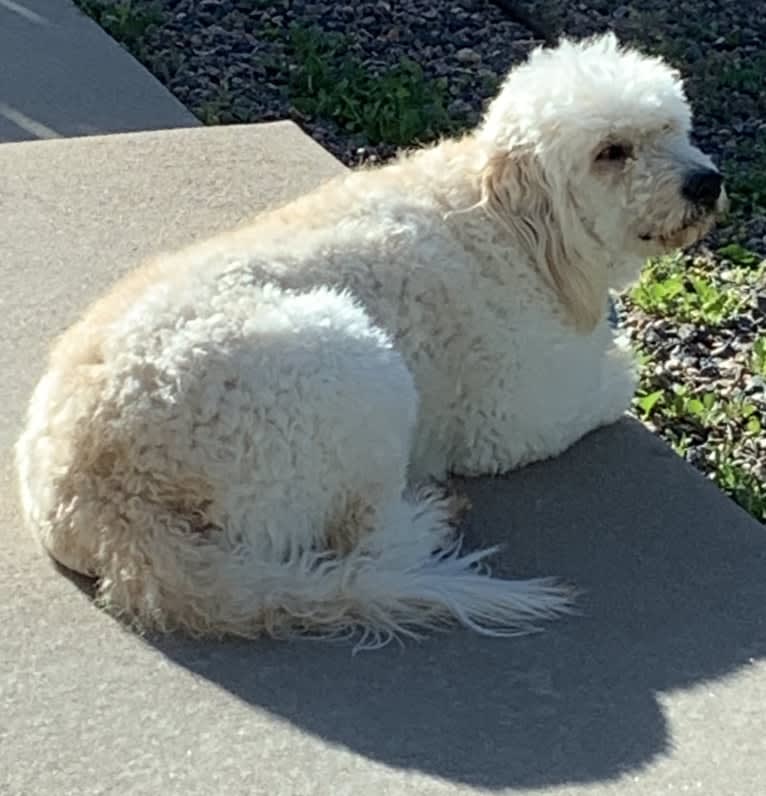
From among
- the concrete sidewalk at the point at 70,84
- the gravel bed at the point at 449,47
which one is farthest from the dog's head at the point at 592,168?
the concrete sidewalk at the point at 70,84

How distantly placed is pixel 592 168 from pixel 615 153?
80 millimetres

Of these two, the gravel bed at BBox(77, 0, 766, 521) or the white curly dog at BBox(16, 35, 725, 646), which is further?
the gravel bed at BBox(77, 0, 766, 521)

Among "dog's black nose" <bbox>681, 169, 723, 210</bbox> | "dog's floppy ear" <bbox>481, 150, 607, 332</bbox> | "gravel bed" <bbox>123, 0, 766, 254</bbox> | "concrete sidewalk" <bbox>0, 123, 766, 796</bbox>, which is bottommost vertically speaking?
"gravel bed" <bbox>123, 0, 766, 254</bbox>

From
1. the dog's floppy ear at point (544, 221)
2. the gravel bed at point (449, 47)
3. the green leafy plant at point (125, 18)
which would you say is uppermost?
the dog's floppy ear at point (544, 221)

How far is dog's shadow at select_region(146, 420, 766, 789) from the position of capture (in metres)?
3.84

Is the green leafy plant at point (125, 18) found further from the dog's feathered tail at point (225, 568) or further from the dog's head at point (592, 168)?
the dog's feathered tail at point (225, 568)

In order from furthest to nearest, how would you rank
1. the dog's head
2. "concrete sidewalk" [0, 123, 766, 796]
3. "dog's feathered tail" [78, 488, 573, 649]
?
the dog's head < "dog's feathered tail" [78, 488, 573, 649] < "concrete sidewalk" [0, 123, 766, 796]

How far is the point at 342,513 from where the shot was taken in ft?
14.2

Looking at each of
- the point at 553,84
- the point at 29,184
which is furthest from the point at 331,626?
the point at 29,184

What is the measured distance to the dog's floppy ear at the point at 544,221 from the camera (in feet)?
15.9

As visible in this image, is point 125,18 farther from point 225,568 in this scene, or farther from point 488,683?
point 488,683

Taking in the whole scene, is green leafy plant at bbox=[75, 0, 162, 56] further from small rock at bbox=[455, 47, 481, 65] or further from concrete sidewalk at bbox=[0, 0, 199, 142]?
small rock at bbox=[455, 47, 481, 65]

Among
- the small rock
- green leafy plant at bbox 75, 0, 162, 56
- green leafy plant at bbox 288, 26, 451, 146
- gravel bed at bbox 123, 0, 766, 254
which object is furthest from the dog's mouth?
green leafy plant at bbox 75, 0, 162, 56

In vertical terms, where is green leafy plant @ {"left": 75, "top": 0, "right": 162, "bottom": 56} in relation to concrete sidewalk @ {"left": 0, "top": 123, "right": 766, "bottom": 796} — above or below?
below
